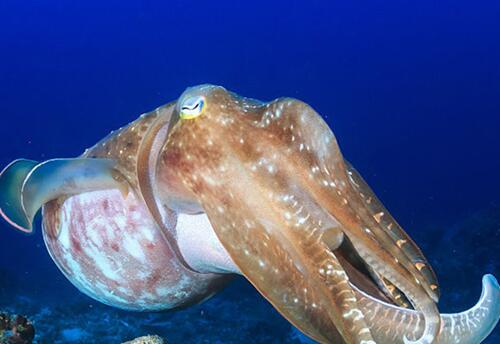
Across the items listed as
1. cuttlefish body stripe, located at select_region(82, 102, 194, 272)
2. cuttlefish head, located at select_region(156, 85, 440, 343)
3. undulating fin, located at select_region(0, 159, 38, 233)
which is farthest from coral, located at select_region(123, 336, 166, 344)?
cuttlefish head, located at select_region(156, 85, 440, 343)

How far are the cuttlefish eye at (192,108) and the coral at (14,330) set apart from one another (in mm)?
2660

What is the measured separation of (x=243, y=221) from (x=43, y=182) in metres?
1.23

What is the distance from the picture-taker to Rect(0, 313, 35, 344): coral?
12.6 ft

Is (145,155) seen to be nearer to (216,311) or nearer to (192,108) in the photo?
(192,108)

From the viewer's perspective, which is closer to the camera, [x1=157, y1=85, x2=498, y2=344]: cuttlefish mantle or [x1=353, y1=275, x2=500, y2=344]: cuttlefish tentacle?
[x1=157, y1=85, x2=498, y2=344]: cuttlefish mantle

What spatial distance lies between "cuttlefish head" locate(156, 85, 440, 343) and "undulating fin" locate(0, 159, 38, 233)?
0.76 metres

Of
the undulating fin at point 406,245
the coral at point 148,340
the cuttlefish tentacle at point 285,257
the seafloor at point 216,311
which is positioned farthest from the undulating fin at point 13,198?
the seafloor at point 216,311

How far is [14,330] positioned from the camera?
153 inches

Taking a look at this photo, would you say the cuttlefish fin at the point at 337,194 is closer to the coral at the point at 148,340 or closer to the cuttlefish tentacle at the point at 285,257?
the cuttlefish tentacle at the point at 285,257

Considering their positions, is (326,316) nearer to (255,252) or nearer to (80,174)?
(255,252)

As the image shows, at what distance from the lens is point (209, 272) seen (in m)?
2.87

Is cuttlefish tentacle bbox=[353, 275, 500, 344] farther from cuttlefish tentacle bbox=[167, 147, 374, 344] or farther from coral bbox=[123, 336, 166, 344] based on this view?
coral bbox=[123, 336, 166, 344]

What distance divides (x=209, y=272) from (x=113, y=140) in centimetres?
98

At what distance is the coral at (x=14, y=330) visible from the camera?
3850 mm
